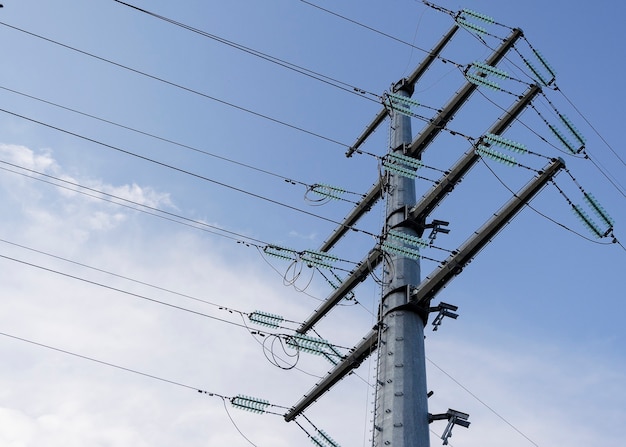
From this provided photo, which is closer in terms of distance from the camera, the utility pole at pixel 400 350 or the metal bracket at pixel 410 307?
the utility pole at pixel 400 350

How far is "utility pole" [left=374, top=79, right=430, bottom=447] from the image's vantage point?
13.2 m

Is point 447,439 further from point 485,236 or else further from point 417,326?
point 485,236

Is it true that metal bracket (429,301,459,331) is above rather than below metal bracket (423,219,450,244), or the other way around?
below

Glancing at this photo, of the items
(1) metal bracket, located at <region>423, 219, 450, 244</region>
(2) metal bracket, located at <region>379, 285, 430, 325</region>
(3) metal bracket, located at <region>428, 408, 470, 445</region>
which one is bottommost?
(3) metal bracket, located at <region>428, 408, 470, 445</region>

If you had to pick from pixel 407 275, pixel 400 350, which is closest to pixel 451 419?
pixel 400 350

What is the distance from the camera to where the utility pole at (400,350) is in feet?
43.4

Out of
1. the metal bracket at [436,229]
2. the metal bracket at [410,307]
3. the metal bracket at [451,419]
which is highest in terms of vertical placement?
the metal bracket at [436,229]

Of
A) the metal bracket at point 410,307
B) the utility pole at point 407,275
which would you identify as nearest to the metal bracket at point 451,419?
the utility pole at point 407,275

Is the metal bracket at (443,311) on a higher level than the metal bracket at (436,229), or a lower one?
lower

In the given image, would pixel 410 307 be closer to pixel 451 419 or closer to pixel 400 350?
pixel 400 350

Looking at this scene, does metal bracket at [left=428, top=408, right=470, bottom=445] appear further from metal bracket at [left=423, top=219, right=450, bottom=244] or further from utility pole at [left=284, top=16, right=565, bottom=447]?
metal bracket at [left=423, top=219, right=450, bottom=244]

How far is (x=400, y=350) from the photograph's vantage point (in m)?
14.7

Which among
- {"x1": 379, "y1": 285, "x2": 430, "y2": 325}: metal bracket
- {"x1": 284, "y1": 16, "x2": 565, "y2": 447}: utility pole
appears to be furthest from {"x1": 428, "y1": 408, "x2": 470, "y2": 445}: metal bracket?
{"x1": 379, "y1": 285, "x2": 430, "y2": 325}: metal bracket

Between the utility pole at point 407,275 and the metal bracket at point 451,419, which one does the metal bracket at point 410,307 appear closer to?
the utility pole at point 407,275
